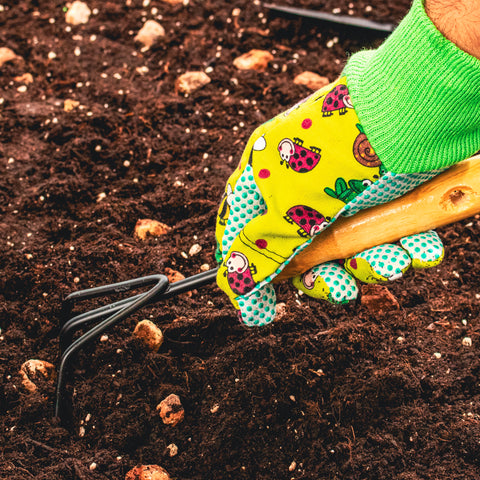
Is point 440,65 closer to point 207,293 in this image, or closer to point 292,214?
point 292,214

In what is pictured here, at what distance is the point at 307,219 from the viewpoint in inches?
33.3

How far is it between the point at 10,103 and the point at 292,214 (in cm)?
154

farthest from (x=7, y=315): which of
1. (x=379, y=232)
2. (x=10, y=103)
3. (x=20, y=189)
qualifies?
(x=379, y=232)

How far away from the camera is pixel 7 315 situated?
1.43m

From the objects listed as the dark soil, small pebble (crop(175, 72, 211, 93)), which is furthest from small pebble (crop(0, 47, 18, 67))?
small pebble (crop(175, 72, 211, 93))

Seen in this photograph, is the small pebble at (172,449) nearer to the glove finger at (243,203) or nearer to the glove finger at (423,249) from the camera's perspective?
the glove finger at (243,203)

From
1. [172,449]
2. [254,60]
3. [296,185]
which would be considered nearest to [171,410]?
[172,449]

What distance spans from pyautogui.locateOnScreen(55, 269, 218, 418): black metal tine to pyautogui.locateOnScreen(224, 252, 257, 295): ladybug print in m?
0.20

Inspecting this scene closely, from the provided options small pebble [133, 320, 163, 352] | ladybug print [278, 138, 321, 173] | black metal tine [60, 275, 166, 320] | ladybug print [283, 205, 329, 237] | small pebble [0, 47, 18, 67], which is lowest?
small pebble [133, 320, 163, 352]

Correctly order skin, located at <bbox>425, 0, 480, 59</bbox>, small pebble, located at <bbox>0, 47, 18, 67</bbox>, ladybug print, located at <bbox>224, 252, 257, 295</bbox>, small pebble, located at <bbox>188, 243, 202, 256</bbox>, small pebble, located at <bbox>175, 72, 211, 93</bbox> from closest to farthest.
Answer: skin, located at <bbox>425, 0, 480, 59</bbox> → ladybug print, located at <bbox>224, 252, 257, 295</bbox> → small pebble, located at <bbox>188, 243, 202, 256</bbox> → small pebble, located at <bbox>175, 72, 211, 93</bbox> → small pebble, located at <bbox>0, 47, 18, 67</bbox>

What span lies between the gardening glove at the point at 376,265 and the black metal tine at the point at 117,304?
11.5 inches

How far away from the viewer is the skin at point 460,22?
2.28ft

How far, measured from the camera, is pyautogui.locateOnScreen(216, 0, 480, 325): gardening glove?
0.73m

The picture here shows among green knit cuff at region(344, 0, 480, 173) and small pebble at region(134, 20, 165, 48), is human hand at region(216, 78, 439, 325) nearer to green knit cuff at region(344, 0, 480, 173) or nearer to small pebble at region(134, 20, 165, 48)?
green knit cuff at region(344, 0, 480, 173)
